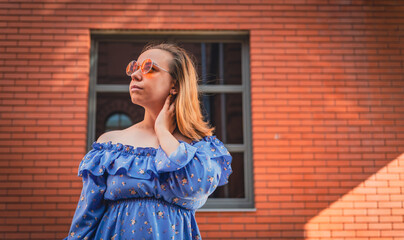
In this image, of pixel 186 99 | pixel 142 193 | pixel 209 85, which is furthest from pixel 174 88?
pixel 209 85

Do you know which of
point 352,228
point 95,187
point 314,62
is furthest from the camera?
point 314,62

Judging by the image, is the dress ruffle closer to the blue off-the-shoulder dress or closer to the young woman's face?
the blue off-the-shoulder dress

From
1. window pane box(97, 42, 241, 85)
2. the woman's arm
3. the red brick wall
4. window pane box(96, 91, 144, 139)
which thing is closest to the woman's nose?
the woman's arm

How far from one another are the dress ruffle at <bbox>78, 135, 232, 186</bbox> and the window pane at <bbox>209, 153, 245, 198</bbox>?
3.16 meters

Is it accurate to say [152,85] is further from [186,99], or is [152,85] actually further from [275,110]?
[275,110]

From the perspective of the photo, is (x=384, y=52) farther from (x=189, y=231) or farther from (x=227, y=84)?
(x=189, y=231)

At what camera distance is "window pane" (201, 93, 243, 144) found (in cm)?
505

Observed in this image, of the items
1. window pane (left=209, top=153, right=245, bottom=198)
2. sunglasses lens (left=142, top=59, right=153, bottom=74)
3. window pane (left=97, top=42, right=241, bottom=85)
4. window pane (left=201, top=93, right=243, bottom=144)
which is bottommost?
window pane (left=209, top=153, right=245, bottom=198)

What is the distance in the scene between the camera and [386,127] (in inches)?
190

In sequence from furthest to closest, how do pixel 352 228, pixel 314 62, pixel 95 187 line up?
pixel 314 62
pixel 352 228
pixel 95 187

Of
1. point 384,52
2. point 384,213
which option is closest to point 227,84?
point 384,52

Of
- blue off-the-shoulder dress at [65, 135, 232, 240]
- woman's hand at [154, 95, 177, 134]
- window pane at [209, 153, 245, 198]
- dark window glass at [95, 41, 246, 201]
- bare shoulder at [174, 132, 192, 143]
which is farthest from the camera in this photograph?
dark window glass at [95, 41, 246, 201]

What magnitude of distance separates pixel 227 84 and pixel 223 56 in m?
0.36

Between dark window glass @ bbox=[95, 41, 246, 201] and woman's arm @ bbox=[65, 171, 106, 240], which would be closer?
woman's arm @ bbox=[65, 171, 106, 240]
